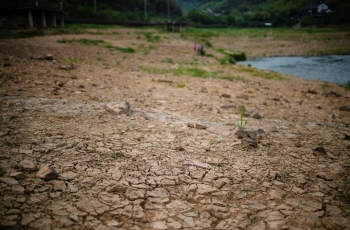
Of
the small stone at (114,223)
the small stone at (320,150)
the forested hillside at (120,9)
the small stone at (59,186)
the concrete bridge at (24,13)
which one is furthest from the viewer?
the forested hillside at (120,9)

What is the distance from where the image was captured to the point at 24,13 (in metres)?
23.7

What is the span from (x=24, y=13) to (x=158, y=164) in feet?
92.2

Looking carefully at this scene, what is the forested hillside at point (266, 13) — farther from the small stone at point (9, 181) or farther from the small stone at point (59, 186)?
the small stone at point (9, 181)

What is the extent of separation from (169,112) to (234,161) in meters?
2.26

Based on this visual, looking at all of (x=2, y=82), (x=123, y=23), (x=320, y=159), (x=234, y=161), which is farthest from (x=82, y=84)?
(x=123, y=23)

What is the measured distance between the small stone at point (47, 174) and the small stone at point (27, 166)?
0.10 m

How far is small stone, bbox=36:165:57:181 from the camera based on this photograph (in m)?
2.49

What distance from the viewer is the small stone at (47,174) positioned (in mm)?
2486

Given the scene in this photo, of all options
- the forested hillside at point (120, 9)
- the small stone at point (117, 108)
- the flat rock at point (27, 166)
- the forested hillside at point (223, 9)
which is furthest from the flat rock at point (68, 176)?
the forested hillside at point (120, 9)

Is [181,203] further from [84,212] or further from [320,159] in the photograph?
[320,159]

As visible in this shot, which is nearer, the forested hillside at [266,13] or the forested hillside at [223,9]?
the forested hillside at [266,13]

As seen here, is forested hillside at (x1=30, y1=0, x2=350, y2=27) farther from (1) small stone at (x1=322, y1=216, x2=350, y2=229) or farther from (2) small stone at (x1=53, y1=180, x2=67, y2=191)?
(2) small stone at (x1=53, y1=180, x2=67, y2=191)

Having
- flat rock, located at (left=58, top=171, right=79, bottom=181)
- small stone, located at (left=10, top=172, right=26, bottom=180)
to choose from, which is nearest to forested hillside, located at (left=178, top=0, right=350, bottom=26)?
flat rock, located at (left=58, top=171, right=79, bottom=181)

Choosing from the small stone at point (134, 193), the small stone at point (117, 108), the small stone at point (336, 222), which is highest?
the small stone at point (117, 108)
